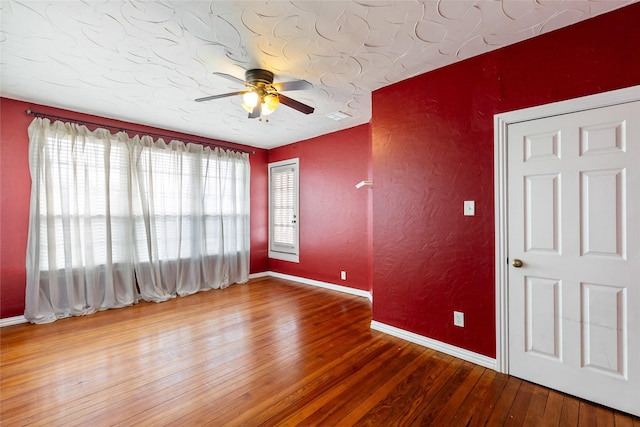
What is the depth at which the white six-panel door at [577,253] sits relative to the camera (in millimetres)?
1804

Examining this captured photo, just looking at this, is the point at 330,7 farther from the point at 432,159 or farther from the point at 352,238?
the point at 352,238

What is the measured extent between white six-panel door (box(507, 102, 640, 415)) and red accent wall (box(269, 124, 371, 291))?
213 centimetres

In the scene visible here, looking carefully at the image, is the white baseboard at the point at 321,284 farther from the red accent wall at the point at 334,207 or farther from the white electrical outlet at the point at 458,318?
the white electrical outlet at the point at 458,318

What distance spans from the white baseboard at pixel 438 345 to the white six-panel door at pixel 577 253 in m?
0.20

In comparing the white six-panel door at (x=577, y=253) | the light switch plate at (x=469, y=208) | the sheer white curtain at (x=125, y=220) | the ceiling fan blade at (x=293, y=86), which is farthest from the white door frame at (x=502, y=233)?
the sheer white curtain at (x=125, y=220)

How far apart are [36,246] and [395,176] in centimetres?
429

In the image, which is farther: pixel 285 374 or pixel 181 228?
pixel 181 228

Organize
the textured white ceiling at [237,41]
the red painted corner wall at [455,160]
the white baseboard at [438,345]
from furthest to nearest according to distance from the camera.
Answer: the white baseboard at [438,345], the red painted corner wall at [455,160], the textured white ceiling at [237,41]

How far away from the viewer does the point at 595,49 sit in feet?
6.31

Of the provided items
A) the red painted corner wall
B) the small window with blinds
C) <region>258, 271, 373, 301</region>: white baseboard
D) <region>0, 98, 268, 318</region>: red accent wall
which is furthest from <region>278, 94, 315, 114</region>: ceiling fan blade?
<region>0, 98, 268, 318</region>: red accent wall

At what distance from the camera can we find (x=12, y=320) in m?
3.25

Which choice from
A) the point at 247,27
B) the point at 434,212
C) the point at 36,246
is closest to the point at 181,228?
the point at 36,246

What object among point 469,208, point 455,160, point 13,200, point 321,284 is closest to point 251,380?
point 469,208

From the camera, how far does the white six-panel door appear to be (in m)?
1.80
